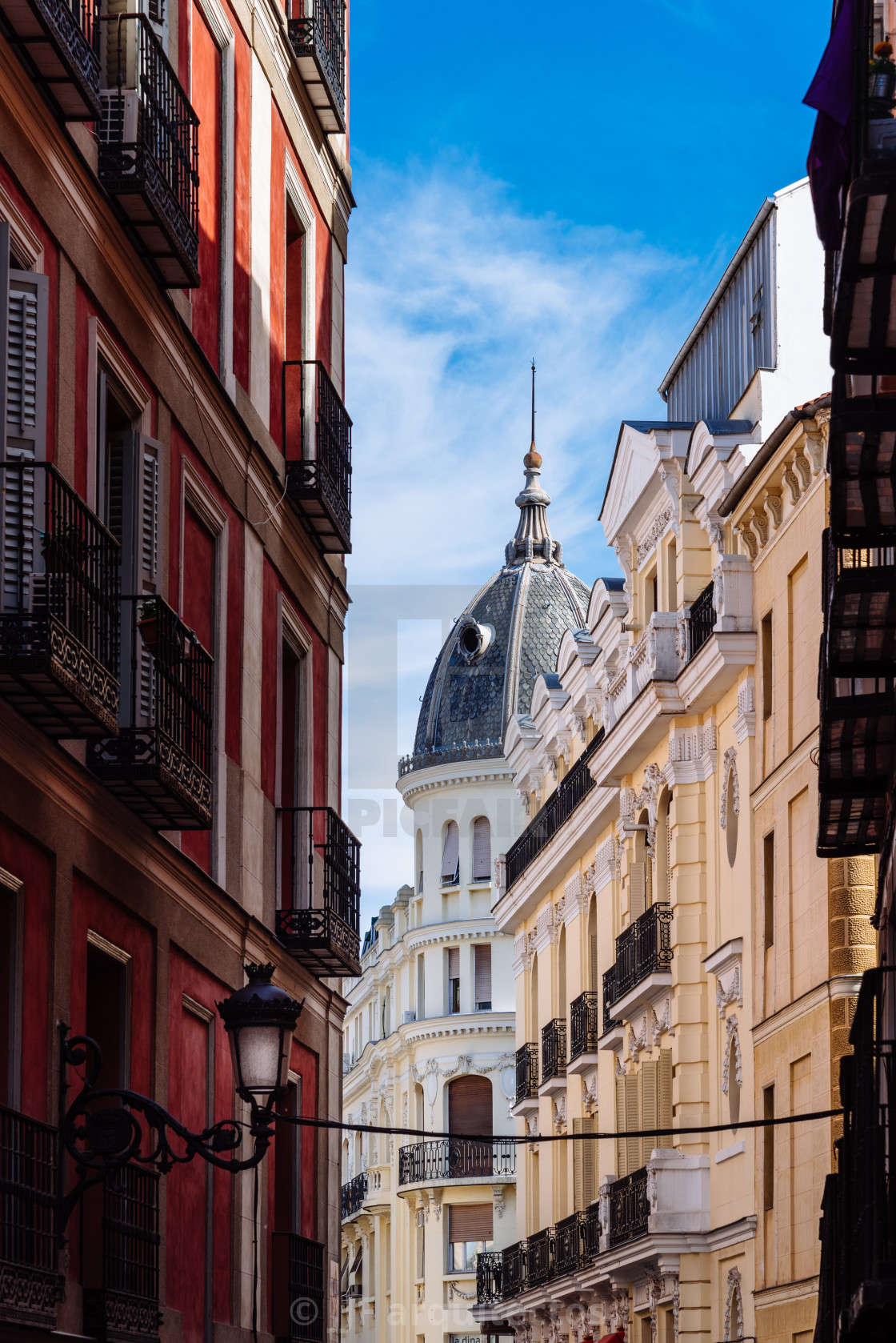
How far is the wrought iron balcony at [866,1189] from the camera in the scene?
37.2 feet

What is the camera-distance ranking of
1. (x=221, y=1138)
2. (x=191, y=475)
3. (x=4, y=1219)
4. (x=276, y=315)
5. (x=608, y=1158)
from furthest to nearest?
(x=608, y=1158), (x=276, y=315), (x=191, y=475), (x=221, y=1138), (x=4, y=1219)

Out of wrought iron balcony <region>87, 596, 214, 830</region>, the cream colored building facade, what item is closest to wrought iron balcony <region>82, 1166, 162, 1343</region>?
wrought iron balcony <region>87, 596, 214, 830</region>

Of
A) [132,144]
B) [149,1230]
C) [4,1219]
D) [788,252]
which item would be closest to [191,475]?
[132,144]

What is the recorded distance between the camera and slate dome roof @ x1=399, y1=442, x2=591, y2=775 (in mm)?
63844

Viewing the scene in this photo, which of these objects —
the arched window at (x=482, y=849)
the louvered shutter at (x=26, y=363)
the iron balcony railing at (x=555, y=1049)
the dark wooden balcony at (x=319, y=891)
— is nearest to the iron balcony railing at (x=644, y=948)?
the iron balcony railing at (x=555, y=1049)

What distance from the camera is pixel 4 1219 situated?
9781 mm

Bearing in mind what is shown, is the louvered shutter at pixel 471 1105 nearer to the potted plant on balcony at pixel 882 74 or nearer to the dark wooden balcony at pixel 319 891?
the dark wooden balcony at pixel 319 891

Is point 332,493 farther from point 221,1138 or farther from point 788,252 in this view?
point 788,252

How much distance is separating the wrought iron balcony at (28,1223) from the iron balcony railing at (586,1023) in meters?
28.0

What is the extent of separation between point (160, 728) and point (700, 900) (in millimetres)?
20727

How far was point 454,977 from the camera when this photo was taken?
6225 cm

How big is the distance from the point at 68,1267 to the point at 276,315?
9022 millimetres

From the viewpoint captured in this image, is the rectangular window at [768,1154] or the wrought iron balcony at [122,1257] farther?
the rectangular window at [768,1154]

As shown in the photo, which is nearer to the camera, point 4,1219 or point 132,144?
point 4,1219
